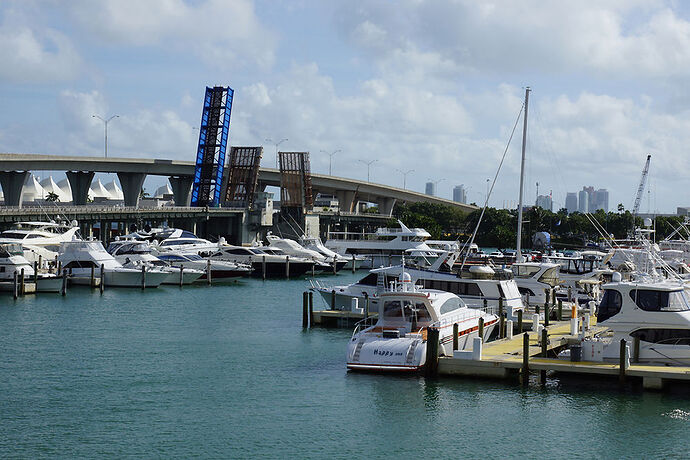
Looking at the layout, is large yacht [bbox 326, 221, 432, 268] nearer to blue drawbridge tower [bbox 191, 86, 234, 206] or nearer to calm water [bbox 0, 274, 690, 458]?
blue drawbridge tower [bbox 191, 86, 234, 206]

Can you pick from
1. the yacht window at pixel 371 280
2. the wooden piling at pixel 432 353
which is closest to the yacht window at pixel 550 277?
the yacht window at pixel 371 280

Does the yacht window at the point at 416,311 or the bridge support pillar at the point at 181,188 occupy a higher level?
the bridge support pillar at the point at 181,188

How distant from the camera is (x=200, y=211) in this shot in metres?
115

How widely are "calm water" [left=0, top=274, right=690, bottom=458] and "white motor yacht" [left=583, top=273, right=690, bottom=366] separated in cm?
152

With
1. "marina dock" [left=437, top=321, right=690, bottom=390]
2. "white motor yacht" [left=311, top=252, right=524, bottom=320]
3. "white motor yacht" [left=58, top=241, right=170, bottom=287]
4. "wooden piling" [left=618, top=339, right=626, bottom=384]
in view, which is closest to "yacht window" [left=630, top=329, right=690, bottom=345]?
"marina dock" [left=437, top=321, right=690, bottom=390]

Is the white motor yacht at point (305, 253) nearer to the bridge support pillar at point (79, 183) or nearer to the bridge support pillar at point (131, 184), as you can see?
the bridge support pillar at point (79, 183)

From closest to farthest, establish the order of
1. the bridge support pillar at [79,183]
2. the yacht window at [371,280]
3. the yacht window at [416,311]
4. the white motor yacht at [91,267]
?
the yacht window at [416,311]
the yacht window at [371,280]
the white motor yacht at [91,267]
the bridge support pillar at [79,183]

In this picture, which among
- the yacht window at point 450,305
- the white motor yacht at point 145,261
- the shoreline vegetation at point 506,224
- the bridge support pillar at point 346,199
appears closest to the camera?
the yacht window at point 450,305

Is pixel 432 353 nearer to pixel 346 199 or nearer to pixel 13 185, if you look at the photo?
pixel 13 185

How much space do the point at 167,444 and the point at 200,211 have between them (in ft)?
303

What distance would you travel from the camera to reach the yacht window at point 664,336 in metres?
29.9

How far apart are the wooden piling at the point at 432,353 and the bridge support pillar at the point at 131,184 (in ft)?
353

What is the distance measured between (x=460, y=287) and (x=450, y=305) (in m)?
8.29

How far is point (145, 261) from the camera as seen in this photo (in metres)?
67.1
